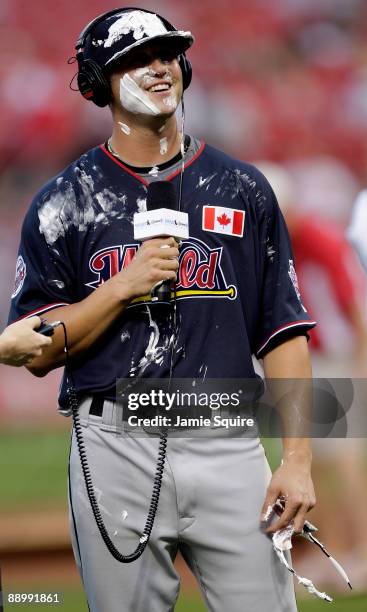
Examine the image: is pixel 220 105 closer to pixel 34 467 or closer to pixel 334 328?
pixel 34 467

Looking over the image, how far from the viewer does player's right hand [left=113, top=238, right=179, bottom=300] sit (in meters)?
2.81

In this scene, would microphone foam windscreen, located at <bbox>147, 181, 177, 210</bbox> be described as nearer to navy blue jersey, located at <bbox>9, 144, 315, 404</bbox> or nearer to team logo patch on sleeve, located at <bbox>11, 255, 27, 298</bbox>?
navy blue jersey, located at <bbox>9, 144, 315, 404</bbox>

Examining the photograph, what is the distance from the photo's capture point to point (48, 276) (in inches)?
120

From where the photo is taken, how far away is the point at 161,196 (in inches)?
114

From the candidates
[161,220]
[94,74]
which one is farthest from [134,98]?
[161,220]

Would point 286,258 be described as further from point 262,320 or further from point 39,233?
point 39,233

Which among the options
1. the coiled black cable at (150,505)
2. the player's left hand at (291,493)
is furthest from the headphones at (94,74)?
the player's left hand at (291,493)

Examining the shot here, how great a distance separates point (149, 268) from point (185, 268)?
205 millimetres

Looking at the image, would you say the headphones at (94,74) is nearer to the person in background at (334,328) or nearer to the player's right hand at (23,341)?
the player's right hand at (23,341)

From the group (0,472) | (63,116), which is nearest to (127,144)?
(0,472)

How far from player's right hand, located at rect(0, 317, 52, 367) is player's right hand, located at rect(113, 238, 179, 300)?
0.25 meters

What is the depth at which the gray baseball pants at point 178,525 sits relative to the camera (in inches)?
114

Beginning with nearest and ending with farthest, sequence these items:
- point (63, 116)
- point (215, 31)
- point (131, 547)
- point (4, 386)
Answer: point (131, 547), point (4, 386), point (63, 116), point (215, 31)

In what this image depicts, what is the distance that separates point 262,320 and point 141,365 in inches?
15.3
